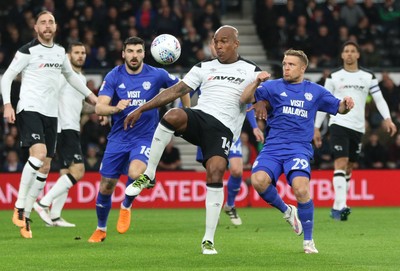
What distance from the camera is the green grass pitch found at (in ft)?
34.5

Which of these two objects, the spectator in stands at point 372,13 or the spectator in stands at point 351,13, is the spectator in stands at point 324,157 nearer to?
the spectator in stands at point 351,13

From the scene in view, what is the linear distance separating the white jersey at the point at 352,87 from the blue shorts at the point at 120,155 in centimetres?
495

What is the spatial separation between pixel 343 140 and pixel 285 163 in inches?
225

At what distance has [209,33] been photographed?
Answer: 25.4m

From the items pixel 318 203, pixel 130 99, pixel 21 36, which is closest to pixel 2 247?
pixel 130 99

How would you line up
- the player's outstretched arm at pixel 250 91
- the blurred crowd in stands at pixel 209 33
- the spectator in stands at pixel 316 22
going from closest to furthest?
the player's outstretched arm at pixel 250 91
the blurred crowd in stands at pixel 209 33
the spectator in stands at pixel 316 22

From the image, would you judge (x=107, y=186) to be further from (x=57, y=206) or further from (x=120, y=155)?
(x=57, y=206)

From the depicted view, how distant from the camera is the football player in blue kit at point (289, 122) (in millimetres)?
11648

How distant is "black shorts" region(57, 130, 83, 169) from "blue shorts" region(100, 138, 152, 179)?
128 inches

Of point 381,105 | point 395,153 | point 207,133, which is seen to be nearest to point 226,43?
point 207,133

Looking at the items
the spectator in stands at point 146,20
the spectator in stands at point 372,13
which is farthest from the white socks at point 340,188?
the spectator in stands at point 372,13

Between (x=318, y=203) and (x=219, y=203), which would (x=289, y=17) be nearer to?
(x=318, y=203)

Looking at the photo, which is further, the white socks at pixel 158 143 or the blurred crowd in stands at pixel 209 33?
the blurred crowd in stands at pixel 209 33

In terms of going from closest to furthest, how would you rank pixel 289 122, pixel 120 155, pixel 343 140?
pixel 289 122 < pixel 120 155 < pixel 343 140
